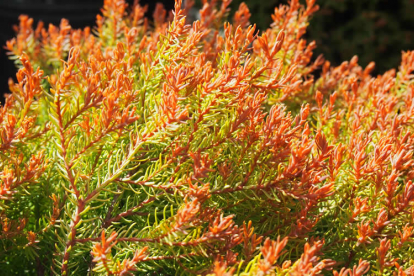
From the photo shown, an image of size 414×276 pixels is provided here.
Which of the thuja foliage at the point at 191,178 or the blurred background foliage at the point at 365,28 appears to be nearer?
the thuja foliage at the point at 191,178

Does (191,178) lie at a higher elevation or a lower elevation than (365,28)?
lower

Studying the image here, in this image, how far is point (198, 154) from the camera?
1.06 meters

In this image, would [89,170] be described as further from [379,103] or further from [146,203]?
[379,103]

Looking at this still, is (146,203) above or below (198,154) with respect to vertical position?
below

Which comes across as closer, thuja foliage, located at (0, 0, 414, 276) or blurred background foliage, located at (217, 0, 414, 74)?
thuja foliage, located at (0, 0, 414, 276)

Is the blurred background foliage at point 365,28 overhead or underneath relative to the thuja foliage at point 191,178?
overhead

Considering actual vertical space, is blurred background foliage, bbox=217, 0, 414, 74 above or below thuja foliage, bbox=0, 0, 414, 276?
above

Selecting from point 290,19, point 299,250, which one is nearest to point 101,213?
point 299,250

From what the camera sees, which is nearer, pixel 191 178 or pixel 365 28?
pixel 191 178

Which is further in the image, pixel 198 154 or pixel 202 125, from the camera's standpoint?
pixel 202 125

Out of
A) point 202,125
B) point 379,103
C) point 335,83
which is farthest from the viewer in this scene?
point 335,83

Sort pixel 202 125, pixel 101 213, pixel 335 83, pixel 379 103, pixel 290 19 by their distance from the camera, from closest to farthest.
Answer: pixel 202 125 < pixel 101 213 < pixel 379 103 < pixel 290 19 < pixel 335 83

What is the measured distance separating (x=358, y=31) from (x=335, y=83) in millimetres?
3767

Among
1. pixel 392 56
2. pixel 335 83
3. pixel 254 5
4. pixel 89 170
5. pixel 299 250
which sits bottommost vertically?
pixel 299 250
